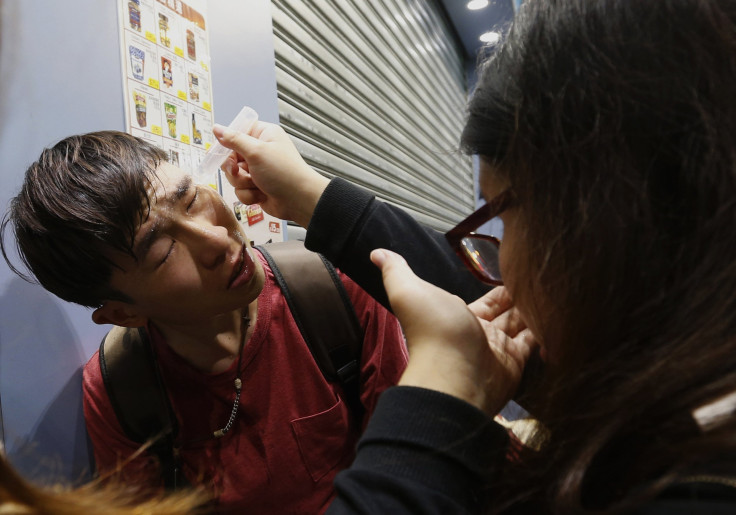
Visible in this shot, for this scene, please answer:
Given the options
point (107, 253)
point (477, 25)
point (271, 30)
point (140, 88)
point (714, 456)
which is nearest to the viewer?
point (714, 456)

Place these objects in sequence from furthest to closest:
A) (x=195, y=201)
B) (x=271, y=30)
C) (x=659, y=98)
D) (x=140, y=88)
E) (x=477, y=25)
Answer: (x=477, y=25)
(x=271, y=30)
(x=140, y=88)
(x=195, y=201)
(x=659, y=98)

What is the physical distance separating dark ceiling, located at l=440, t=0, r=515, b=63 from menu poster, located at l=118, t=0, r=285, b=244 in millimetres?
3938

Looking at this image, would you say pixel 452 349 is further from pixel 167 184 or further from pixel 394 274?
pixel 167 184

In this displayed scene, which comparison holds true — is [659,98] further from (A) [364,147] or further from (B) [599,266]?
(A) [364,147]

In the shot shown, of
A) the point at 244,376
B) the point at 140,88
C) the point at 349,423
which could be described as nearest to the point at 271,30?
the point at 140,88

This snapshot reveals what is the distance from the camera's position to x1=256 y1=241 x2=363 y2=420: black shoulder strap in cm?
147

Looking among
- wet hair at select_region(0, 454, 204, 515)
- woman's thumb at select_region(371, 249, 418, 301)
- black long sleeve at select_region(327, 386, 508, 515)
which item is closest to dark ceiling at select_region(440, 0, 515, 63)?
woman's thumb at select_region(371, 249, 418, 301)

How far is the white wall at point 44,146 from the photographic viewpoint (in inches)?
45.1

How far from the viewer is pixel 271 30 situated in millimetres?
2197

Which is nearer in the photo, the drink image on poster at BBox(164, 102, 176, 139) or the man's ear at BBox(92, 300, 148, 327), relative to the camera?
the man's ear at BBox(92, 300, 148, 327)

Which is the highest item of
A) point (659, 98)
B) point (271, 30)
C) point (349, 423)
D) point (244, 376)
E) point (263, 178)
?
point (271, 30)

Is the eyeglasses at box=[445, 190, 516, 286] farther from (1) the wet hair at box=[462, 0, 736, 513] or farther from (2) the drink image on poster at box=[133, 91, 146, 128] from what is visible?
(2) the drink image on poster at box=[133, 91, 146, 128]

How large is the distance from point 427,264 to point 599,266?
0.79 meters

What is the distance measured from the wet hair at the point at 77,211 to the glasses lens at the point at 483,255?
2.66 feet
